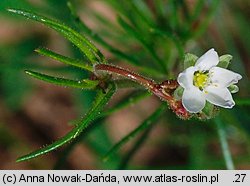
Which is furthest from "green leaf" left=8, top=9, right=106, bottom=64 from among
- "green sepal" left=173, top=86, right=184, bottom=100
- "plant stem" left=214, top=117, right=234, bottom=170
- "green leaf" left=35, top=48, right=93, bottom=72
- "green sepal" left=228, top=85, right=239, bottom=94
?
"plant stem" left=214, top=117, right=234, bottom=170

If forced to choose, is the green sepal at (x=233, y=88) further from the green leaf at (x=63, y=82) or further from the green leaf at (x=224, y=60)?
the green leaf at (x=63, y=82)

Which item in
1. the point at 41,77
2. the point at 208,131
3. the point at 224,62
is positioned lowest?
the point at 41,77

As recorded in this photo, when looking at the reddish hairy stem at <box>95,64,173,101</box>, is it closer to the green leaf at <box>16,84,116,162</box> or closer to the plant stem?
the green leaf at <box>16,84,116,162</box>

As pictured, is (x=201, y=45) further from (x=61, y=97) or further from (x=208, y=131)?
(x=61, y=97)

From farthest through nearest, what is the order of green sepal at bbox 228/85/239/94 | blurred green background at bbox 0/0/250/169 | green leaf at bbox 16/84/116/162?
blurred green background at bbox 0/0/250/169, green sepal at bbox 228/85/239/94, green leaf at bbox 16/84/116/162

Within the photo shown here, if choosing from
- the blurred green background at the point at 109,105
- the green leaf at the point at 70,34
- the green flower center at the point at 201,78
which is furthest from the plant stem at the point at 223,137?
the green leaf at the point at 70,34
